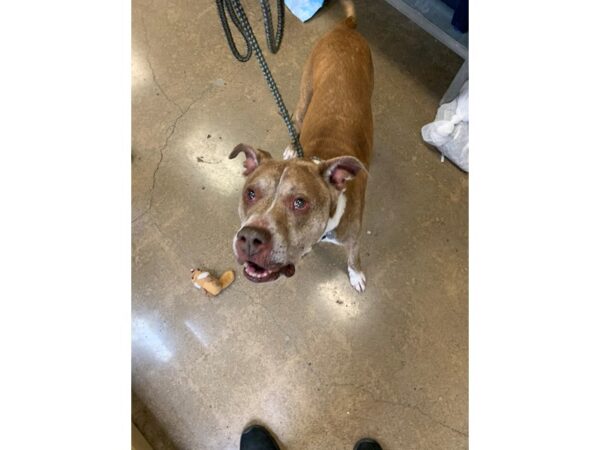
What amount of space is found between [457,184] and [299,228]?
202cm

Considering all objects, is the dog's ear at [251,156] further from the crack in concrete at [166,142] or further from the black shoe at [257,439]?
the black shoe at [257,439]

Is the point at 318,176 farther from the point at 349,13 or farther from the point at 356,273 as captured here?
the point at 349,13

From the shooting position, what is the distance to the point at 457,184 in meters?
3.58

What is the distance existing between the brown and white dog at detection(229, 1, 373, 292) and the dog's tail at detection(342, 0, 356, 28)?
2 centimetres

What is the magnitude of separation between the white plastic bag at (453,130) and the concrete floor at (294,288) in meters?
0.13

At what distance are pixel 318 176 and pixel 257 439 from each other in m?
1.94

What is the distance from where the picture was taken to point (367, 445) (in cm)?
302

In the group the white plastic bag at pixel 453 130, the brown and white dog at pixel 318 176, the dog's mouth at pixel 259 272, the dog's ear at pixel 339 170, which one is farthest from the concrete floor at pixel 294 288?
the dog's mouth at pixel 259 272

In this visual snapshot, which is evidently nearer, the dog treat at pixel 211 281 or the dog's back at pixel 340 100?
the dog's back at pixel 340 100

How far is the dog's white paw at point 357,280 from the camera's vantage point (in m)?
3.25

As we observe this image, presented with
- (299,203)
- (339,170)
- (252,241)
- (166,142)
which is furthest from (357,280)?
(166,142)
